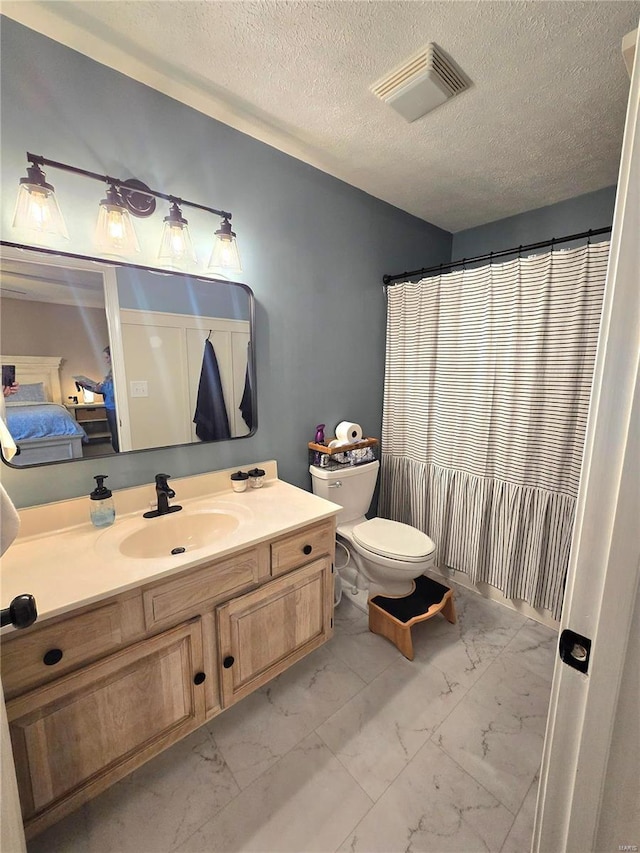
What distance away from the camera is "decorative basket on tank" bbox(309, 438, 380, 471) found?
199 centimetres

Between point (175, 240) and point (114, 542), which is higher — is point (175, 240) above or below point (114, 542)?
above

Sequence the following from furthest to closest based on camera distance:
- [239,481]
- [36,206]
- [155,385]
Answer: [239,481] → [155,385] → [36,206]

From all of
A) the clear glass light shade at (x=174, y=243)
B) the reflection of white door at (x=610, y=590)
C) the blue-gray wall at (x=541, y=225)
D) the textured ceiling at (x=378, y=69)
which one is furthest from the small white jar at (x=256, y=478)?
the blue-gray wall at (x=541, y=225)

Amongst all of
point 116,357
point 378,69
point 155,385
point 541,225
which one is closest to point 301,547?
point 155,385

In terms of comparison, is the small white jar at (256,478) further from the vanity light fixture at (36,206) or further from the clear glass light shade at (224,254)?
the vanity light fixture at (36,206)

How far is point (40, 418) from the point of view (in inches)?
48.1

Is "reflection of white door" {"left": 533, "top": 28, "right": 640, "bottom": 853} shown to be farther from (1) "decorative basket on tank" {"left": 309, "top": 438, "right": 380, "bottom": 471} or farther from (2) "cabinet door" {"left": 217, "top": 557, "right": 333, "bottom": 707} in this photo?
(1) "decorative basket on tank" {"left": 309, "top": 438, "right": 380, "bottom": 471}

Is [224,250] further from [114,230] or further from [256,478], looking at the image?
[256,478]

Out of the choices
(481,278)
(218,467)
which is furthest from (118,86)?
(481,278)

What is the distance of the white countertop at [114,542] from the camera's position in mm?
962

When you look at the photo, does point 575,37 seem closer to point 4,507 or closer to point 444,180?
point 444,180

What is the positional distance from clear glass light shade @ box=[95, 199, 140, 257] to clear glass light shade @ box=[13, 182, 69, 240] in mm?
122

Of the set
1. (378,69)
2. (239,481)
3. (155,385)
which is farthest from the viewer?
(239,481)

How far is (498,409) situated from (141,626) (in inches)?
74.9
